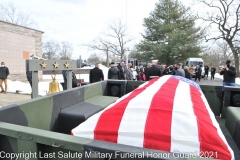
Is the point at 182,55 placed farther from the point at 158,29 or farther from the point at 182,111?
the point at 182,111

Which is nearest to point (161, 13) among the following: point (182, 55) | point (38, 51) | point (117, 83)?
point (182, 55)

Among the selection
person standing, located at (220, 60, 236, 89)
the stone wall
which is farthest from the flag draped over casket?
the stone wall

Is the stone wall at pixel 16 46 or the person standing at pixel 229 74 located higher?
the stone wall at pixel 16 46

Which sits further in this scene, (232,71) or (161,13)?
(161,13)

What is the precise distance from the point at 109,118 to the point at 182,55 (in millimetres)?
24700

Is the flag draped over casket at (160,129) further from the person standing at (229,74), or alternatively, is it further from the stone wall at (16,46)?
the stone wall at (16,46)

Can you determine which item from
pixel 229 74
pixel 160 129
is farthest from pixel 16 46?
pixel 160 129

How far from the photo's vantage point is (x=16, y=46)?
13.0 m

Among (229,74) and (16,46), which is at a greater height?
(16,46)

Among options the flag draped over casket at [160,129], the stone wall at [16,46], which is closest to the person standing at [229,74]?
the flag draped over casket at [160,129]

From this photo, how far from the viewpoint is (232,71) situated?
23.6ft

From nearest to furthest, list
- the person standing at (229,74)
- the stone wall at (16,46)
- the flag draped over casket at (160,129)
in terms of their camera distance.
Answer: the flag draped over casket at (160,129) → the person standing at (229,74) → the stone wall at (16,46)

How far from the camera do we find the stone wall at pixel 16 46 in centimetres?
1213

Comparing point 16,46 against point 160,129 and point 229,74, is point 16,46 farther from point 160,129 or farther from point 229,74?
point 160,129
